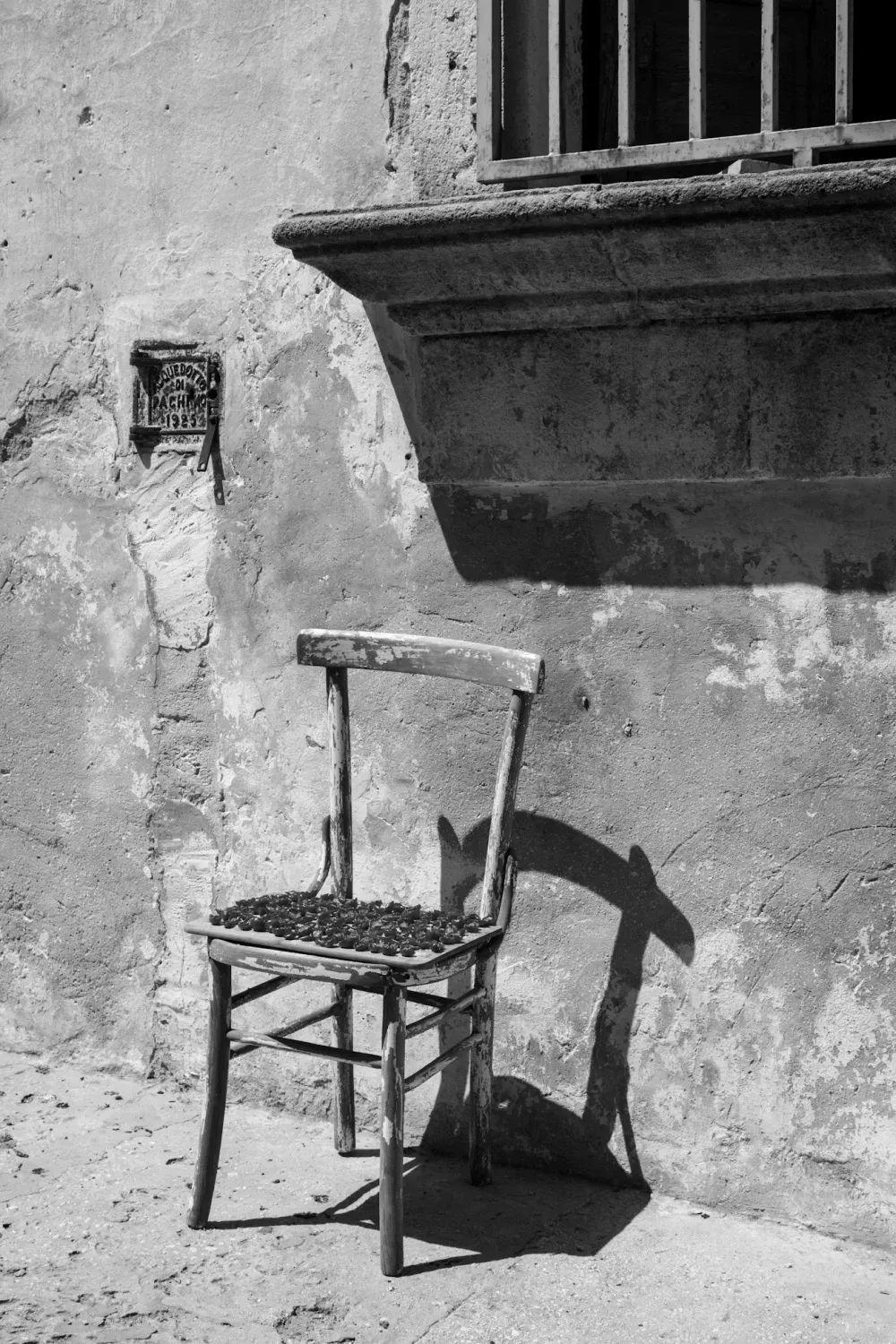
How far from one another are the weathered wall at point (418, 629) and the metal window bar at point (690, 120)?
0.48 ft

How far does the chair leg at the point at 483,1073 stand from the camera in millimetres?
2617

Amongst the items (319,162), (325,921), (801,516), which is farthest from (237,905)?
(319,162)

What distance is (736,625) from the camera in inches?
101

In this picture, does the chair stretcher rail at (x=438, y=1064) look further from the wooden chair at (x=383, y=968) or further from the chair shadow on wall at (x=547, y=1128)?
the chair shadow on wall at (x=547, y=1128)

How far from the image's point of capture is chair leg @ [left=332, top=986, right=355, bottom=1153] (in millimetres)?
2781

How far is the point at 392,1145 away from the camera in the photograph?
2371 mm

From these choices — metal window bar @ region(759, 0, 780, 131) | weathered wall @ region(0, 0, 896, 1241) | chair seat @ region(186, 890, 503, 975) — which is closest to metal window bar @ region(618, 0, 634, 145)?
metal window bar @ region(759, 0, 780, 131)

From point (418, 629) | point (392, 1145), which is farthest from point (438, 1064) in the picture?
point (418, 629)

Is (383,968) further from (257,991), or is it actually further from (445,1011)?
(257,991)

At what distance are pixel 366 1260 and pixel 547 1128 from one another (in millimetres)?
477

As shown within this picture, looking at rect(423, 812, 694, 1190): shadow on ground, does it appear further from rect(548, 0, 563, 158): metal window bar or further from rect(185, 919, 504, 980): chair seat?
rect(548, 0, 563, 158): metal window bar

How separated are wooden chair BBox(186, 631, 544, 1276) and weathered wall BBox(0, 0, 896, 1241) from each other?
137mm

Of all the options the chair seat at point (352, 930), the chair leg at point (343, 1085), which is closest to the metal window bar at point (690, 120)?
the chair seat at point (352, 930)

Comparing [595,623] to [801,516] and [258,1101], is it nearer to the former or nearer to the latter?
[801,516]
